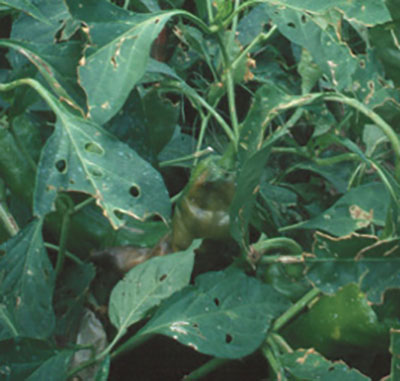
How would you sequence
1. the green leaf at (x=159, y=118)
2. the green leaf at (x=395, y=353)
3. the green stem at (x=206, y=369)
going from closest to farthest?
the green leaf at (x=395, y=353) < the green stem at (x=206, y=369) < the green leaf at (x=159, y=118)

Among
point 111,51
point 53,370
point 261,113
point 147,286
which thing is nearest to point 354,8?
point 261,113

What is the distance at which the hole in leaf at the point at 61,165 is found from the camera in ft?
1.87

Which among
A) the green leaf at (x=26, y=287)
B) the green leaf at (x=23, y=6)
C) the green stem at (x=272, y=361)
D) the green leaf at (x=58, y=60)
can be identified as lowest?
the green stem at (x=272, y=361)

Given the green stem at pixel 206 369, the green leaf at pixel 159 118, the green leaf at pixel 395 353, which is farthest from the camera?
the green leaf at pixel 159 118

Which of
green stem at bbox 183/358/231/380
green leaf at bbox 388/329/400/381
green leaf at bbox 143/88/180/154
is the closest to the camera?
green leaf at bbox 388/329/400/381

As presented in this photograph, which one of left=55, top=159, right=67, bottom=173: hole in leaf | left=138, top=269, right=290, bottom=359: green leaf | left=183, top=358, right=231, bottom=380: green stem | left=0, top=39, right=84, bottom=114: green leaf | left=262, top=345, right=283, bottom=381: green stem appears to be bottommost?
left=183, top=358, right=231, bottom=380: green stem

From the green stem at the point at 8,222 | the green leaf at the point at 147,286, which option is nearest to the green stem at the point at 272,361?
the green leaf at the point at 147,286

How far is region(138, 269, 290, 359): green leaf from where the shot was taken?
55 centimetres

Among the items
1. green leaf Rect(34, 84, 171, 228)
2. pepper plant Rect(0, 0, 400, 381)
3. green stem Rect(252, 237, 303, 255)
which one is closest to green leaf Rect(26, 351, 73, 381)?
pepper plant Rect(0, 0, 400, 381)

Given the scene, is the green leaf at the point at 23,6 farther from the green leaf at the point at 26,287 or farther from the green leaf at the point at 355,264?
the green leaf at the point at 355,264

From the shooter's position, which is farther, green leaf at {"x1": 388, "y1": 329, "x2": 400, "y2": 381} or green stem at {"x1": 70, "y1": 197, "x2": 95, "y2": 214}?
green stem at {"x1": 70, "y1": 197, "x2": 95, "y2": 214}

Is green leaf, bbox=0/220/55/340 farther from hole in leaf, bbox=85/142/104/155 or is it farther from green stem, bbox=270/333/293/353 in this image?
green stem, bbox=270/333/293/353

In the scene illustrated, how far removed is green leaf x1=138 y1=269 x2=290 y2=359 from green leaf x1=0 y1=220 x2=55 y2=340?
0.32ft

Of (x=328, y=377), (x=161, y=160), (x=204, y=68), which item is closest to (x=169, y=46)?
(x=204, y=68)
